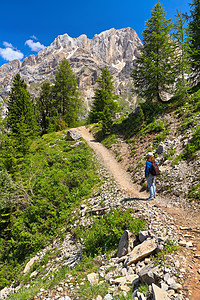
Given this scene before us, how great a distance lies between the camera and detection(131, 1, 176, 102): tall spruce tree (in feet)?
54.7

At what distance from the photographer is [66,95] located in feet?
108

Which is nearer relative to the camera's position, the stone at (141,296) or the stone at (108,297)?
the stone at (141,296)

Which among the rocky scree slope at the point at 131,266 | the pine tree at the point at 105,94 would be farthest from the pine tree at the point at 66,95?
the rocky scree slope at the point at 131,266

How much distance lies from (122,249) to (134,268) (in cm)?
96

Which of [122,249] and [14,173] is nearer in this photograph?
[122,249]

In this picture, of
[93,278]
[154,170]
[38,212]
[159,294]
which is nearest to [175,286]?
[159,294]

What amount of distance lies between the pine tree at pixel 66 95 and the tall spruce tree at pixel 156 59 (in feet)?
58.7

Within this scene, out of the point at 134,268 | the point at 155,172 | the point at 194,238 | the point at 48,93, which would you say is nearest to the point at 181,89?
the point at 155,172

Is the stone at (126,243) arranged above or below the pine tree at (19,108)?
below

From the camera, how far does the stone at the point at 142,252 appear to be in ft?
14.4

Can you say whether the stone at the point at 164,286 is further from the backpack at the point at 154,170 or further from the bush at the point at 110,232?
the backpack at the point at 154,170

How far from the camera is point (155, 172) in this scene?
8055 millimetres

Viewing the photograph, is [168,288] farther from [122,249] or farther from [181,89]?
[181,89]

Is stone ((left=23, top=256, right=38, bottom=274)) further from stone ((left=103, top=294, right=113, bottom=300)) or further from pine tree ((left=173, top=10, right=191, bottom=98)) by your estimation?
pine tree ((left=173, top=10, right=191, bottom=98))
